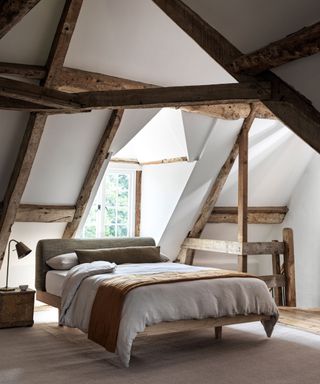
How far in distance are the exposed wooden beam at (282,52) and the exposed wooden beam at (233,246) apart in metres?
3.57

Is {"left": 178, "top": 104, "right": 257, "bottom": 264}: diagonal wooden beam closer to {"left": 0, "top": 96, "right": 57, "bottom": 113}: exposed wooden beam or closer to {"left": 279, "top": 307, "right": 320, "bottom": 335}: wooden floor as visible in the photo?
{"left": 279, "top": 307, "right": 320, "bottom": 335}: wooden floor

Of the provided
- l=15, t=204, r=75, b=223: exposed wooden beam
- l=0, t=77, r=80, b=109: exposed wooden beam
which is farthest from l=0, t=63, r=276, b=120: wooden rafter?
l=15, t=204, r=75, b=223: exposed wooden beam

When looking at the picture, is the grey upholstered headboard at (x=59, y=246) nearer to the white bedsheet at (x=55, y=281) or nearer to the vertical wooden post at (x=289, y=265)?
the white bedsheet at (x=55, y=281)

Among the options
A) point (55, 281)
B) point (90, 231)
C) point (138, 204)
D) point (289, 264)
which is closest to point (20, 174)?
point (55, 281)

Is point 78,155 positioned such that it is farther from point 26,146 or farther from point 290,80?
point 290,80

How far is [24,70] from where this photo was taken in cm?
461

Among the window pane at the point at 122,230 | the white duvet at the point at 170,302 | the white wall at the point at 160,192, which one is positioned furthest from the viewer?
the window pane at the point at 122,230

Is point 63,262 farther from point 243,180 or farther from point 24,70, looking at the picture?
point 243,180

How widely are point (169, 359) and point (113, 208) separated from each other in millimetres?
3269

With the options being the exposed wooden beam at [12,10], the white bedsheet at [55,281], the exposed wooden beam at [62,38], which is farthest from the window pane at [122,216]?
the exposed wooden beam at [12,10]

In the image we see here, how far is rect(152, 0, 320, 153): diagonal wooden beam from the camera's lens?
2.91m

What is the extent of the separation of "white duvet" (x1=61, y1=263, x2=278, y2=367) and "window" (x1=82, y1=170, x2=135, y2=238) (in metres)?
1.98

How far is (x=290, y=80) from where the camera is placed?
3014mm

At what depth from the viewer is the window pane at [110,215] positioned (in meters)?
7.10
